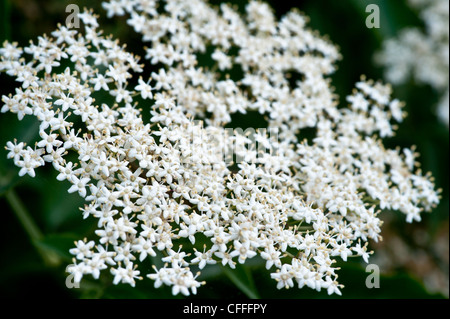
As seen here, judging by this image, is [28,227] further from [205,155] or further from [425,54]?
[425,54]

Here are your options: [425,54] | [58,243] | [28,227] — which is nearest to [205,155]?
[58,243]

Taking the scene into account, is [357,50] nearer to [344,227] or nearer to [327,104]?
[327,104]

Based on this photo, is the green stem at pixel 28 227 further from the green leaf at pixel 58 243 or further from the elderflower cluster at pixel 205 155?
the elderflower cluster at pixel 205 155

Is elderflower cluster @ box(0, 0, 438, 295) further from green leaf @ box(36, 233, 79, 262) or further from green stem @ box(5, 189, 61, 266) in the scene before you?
green stem @ box(5, 189, 61, 266)

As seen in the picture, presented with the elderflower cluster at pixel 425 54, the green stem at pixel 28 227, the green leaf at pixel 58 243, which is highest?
the elderflower cluster at pixel 425 54

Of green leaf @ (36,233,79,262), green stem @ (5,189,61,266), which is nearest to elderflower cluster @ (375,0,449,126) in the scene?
green leaf @ (36,233,79,262)

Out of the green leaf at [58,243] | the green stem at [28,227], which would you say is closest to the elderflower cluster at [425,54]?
the green leaf at [58,243]

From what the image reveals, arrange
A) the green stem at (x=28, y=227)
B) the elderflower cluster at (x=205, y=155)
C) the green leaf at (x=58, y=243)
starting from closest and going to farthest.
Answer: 1. the elderflower cluster at (x=205, y=155)
2. the green leaf at (x=58, y=243)
3. the green stem at (x=28, y=227)
